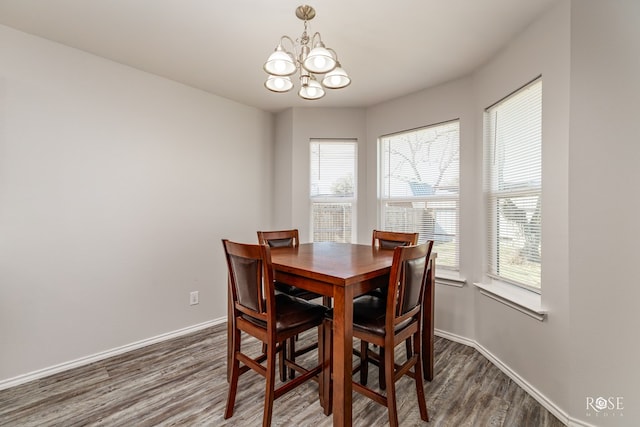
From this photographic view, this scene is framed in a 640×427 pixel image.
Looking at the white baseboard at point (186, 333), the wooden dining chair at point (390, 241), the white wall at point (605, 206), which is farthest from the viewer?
the wooden dining chair at point (390, 241)

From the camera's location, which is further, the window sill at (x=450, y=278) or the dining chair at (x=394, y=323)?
the window sill at (x=450, y=278)

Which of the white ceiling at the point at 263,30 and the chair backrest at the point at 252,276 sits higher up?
the white ceiling at the point at 263,30

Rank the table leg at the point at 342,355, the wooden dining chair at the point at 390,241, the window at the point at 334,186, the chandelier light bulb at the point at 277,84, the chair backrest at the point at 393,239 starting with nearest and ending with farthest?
the table leg at the point at 342,355, the chandelier light bulb at the point at 277,84, the wooden dining chair at the point at 390,241, the chair backrest at the point at 393,239, the window at the point at 334,186

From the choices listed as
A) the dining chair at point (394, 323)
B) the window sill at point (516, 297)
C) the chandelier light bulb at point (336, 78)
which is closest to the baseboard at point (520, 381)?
the window sill at point (516, 297)

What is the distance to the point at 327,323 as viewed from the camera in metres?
1.74

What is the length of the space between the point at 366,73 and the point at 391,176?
118cm

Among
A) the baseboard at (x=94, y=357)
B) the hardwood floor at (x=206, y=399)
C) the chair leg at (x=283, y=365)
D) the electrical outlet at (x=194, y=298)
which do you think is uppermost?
the electrical outlet at (x=194, y=298)

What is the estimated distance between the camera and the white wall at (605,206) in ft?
4.88

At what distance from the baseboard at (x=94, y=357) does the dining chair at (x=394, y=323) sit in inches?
69.2

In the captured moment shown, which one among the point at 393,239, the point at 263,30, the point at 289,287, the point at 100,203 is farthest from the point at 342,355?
the point at 100,203

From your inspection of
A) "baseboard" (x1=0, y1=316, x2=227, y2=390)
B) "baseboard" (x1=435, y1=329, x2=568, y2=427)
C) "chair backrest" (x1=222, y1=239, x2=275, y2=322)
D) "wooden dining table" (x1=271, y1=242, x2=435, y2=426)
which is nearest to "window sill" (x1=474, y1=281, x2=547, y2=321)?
"baseboard" (x1=435, y1=329, x2=568, y2=427)

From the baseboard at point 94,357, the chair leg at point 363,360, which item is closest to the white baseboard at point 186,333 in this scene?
the baseboard at point 94,357

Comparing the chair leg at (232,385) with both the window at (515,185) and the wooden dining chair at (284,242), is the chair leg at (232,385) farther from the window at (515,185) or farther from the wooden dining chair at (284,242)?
the window at (515,185)

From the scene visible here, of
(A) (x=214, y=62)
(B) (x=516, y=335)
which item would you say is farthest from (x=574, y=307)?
(A) (x=214, y=62)
